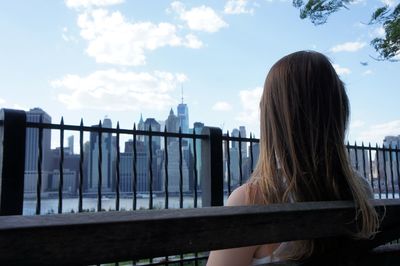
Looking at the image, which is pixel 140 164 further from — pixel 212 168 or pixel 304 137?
pixel 304 137

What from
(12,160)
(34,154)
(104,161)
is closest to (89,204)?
(104,161)

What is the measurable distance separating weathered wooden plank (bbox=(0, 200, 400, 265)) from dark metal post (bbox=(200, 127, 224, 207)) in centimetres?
356

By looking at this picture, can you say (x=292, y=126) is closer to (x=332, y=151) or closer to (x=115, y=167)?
(x=332, y=151)

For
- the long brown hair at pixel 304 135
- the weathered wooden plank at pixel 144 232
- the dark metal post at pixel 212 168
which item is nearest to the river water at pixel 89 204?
the dark metal post at pixel 212 168

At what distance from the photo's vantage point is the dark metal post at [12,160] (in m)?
3.55

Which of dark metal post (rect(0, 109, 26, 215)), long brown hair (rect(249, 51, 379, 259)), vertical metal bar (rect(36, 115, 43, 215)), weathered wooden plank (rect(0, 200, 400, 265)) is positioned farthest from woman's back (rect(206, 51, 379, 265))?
Result: vertical metal bar (rect(36, 115, 43, 215))

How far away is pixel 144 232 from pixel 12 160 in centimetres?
305

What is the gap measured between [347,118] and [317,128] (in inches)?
8.3

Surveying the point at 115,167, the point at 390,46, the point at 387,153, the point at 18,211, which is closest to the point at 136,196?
the point at 115,167

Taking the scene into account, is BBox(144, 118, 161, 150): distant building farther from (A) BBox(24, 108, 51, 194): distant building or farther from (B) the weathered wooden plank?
(B) the weathered wooden plank

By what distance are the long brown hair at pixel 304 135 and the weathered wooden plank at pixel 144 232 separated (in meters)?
0.21

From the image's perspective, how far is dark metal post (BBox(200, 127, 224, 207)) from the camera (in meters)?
4.89

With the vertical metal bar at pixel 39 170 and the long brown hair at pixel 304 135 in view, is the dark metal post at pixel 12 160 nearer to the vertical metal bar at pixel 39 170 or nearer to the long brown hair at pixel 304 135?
the vertical metal bar at pixel 39 170

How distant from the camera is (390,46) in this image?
909 centimetres
